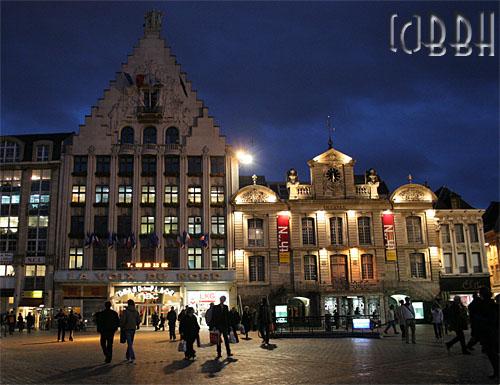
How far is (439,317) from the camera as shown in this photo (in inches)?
979

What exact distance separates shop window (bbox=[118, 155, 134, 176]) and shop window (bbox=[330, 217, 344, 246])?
1862cm

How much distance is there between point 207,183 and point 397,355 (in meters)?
35.3

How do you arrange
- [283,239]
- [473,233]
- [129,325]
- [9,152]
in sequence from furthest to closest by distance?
[9,152]
[473,233]
[283,239]
[129,325]

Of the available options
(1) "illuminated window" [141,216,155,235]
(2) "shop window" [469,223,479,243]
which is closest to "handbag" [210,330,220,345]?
(1) "illuminated window" [141,216,155,235]

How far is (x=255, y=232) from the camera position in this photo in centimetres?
5050

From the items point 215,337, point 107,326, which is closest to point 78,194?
point 215,337

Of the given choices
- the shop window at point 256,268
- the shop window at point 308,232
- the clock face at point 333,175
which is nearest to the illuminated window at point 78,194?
the shop window at point 256,268

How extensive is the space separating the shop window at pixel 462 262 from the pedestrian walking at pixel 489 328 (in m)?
41.6

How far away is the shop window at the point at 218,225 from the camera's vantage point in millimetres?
50750

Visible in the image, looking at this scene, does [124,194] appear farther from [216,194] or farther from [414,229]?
[414,229]

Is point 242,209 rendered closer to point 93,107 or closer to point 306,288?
point 306,288

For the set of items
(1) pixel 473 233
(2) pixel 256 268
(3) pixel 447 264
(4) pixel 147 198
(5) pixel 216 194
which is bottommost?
(2) pixel 256 268

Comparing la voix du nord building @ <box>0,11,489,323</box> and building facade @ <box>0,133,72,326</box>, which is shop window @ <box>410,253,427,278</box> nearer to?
la voix du nord building @ <box>0,11,489,323</box>

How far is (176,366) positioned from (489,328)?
26.5 feet
